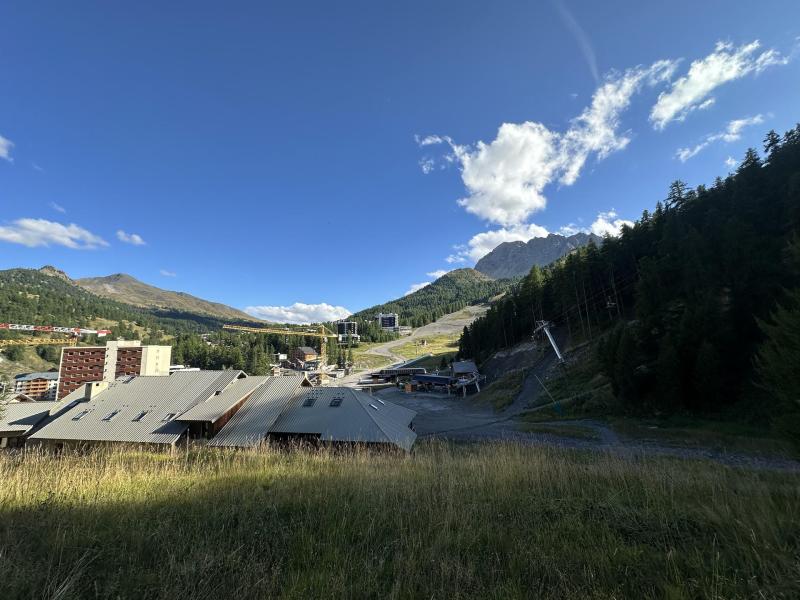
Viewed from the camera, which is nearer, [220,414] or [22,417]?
[220,414]

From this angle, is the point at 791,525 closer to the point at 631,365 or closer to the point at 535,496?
the point at 535,496

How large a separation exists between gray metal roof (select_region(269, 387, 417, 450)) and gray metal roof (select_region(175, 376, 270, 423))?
5.38 metres

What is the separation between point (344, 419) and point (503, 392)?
34983mm

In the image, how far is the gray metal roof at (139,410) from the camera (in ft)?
98.9

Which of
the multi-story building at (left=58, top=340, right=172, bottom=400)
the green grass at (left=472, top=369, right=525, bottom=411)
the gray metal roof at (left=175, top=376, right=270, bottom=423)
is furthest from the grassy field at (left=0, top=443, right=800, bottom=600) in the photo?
the multi-story building at (left=58, top=340, right=172, bottom=400)

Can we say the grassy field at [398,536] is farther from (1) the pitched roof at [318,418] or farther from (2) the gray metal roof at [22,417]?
(2) the gray metal roof at [22,417]

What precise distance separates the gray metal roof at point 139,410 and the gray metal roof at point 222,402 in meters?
1.09

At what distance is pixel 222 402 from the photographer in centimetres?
3170

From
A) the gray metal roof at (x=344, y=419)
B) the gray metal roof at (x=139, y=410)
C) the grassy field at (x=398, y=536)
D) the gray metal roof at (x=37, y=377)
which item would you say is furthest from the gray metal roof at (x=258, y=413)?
the gray metal roof at (x=37, y=377)

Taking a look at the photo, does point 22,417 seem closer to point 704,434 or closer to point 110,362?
point 110,362

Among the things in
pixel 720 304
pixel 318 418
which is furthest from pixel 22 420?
pixel 720 304

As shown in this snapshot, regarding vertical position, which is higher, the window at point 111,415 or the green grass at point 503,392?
the window at point 111,415

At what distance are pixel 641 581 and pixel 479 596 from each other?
1.50 m

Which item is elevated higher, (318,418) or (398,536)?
(398,536)
